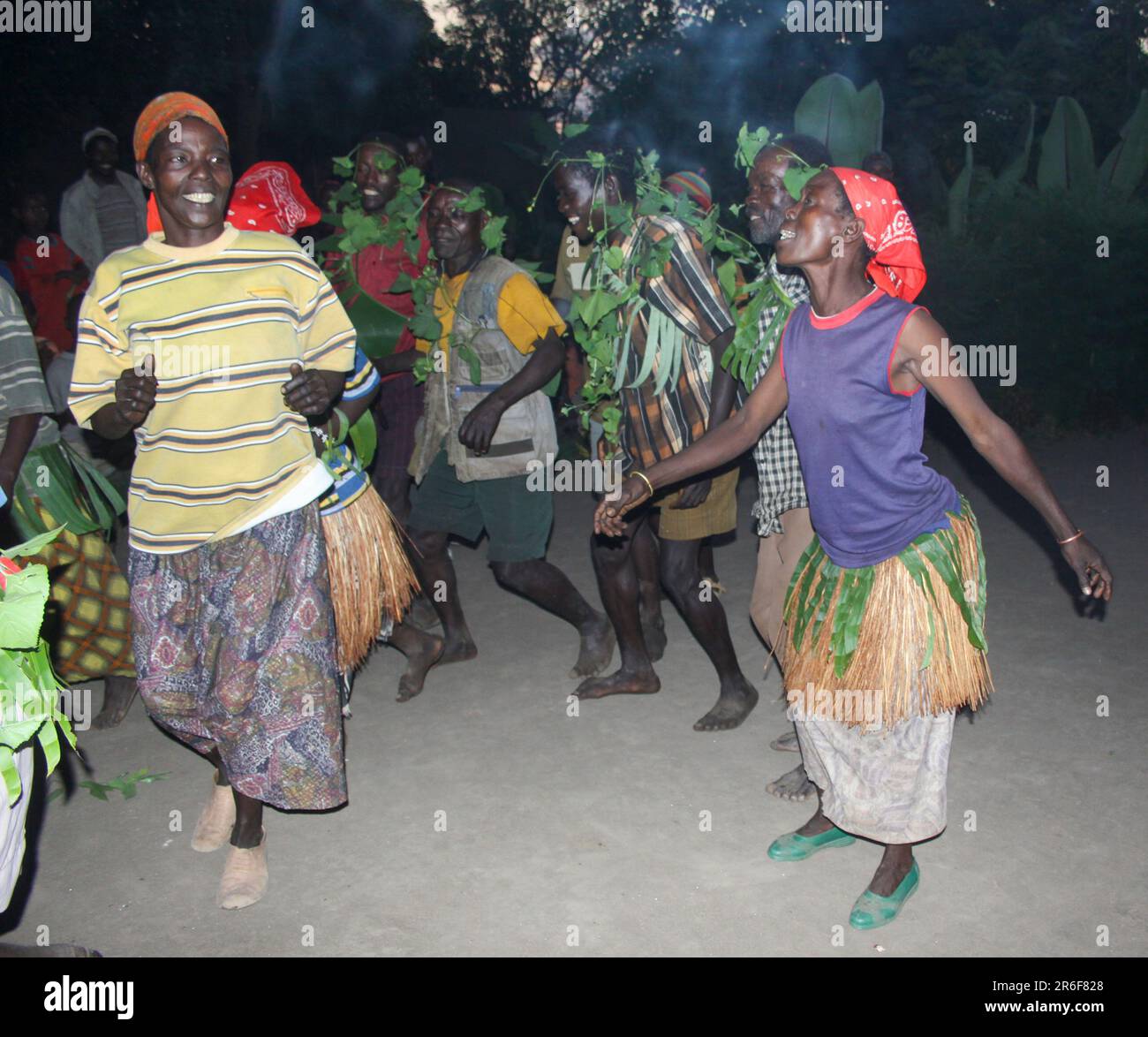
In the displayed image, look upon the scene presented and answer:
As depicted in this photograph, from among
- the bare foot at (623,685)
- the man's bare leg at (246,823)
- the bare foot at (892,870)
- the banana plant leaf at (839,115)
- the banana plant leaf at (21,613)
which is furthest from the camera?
the banana plant leaf at (839,115)

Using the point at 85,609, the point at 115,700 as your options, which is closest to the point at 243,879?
the point at 85,609

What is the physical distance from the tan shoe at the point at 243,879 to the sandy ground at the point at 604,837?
0.04m

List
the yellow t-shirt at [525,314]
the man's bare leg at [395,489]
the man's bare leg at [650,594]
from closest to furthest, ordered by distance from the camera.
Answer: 1. the yellow t-shirt at [525,314]
2. the man's bare leg at [650,594]
3. the man's bare leg at [395,489]

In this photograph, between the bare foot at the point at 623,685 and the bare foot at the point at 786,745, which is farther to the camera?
the bare foot at the point at 623,685

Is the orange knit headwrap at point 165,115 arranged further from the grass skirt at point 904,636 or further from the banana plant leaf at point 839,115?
the banana plant leaf at point 839,115

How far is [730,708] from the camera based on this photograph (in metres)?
4.41

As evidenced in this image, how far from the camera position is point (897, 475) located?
295 cm

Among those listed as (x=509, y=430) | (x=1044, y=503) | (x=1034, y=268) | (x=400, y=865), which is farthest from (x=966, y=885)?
(x=1034, y=268)

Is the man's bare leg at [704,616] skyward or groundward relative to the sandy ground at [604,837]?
skyward

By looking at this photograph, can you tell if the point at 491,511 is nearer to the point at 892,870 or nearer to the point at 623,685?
the point at 623,685

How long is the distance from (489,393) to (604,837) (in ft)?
5.96

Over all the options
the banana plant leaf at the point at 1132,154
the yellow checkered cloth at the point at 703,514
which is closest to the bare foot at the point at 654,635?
the yellow checkered cloth at the point at 703,514

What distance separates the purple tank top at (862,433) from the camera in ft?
9.48

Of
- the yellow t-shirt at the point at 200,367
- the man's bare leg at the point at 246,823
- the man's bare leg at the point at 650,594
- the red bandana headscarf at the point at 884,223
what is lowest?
the man's bare leg at the point at 246,823
